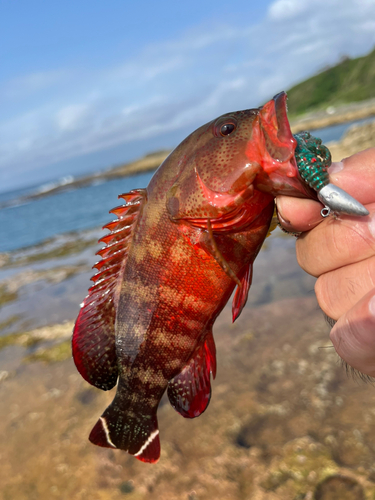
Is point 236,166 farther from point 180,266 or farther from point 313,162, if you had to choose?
point 180,266

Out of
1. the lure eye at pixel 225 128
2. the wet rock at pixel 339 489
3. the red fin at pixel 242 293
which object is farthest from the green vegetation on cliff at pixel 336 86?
the red fin at pixel 242 293

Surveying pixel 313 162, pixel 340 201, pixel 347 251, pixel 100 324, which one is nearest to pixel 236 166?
pixel 313 162

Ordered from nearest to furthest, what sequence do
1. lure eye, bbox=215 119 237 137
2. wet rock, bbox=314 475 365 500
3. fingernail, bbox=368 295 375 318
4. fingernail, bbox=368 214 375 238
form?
fingernail, bbox=368 295 375 318 → fingernail, bbox=368 214 375 238 → lure eye, bbox=215 119 237 137 → wet rock, bbox=314 475 365 500

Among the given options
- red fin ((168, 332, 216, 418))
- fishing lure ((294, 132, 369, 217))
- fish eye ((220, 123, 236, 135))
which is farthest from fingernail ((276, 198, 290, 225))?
red fin ((168, 332, 216, 418))

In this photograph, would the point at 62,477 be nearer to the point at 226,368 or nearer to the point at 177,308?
the point at 226,368

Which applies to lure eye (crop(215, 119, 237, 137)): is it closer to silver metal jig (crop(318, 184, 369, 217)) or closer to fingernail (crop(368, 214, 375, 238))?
silver metal jig (crop(318, 184, 369, 217))

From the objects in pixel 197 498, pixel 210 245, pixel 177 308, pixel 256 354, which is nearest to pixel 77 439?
pixel 197 498

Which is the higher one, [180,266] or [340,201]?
[340,201]
